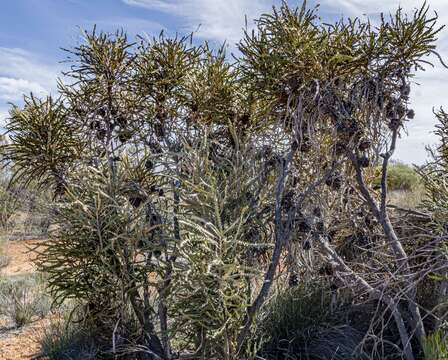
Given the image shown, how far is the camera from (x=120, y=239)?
3980 mm

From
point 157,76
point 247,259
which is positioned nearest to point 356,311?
point 247,259

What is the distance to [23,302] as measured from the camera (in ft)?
25.6

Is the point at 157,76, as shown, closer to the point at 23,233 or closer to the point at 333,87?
Result: the point at 333,87

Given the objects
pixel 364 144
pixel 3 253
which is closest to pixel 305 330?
pixel 364 144

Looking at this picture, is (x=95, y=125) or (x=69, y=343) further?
(x=69, y=343)

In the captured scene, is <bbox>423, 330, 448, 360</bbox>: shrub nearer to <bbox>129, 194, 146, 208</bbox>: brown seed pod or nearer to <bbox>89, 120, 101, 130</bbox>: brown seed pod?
<bbox>129, 194, 146, 208</bbox>: brown seed pod

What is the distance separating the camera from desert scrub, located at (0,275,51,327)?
7.18 meters

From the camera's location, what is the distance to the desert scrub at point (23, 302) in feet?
23.5

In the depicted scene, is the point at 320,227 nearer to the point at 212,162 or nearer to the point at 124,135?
the point at 212,162

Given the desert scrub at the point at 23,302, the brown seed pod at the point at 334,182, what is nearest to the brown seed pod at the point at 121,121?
the brown seed pod at the point at 334,182

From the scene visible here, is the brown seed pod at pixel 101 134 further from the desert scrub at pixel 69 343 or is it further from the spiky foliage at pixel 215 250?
the desert scrub at pixel 69 343

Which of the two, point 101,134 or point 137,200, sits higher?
point 101,134

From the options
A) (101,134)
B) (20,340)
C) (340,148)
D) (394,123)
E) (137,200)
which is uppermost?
(394,123)

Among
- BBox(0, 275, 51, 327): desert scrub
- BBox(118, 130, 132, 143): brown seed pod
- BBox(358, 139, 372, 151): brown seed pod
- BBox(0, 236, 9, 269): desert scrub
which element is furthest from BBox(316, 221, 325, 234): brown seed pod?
BBox(0, 236, 9, 269): desert scrub
